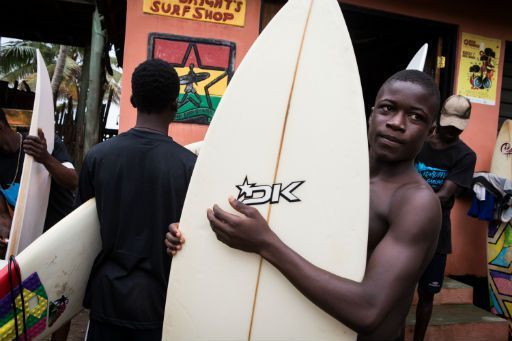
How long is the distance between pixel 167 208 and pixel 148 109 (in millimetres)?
420

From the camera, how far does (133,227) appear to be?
1524mm

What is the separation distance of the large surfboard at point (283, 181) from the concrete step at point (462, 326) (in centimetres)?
233

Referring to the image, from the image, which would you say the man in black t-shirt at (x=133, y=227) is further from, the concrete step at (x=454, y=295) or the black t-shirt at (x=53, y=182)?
the concrete step at (x=454, y=295)

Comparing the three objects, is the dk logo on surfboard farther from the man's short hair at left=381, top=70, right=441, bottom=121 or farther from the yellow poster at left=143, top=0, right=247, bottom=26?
the yellow poster at left=143, top=0, right=247, bottom=26

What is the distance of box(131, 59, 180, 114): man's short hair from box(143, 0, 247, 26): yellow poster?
7.15ft

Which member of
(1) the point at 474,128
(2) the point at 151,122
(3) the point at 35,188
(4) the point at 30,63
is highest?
(4) the point at 30,63

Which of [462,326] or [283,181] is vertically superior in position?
[283,181]

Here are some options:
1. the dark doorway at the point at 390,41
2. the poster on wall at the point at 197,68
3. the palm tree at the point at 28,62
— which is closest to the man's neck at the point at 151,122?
the poster on wall at the point at 197,68

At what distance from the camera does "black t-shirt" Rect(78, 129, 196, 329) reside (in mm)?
1512

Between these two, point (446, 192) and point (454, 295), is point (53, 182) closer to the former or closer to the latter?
point (446, 192)

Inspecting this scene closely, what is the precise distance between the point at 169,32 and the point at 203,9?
0.37 metres

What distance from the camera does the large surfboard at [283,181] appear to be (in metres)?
1.24

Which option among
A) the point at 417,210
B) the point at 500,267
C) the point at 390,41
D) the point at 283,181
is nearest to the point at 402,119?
the point at 417,210

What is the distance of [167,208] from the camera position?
5.11ft
